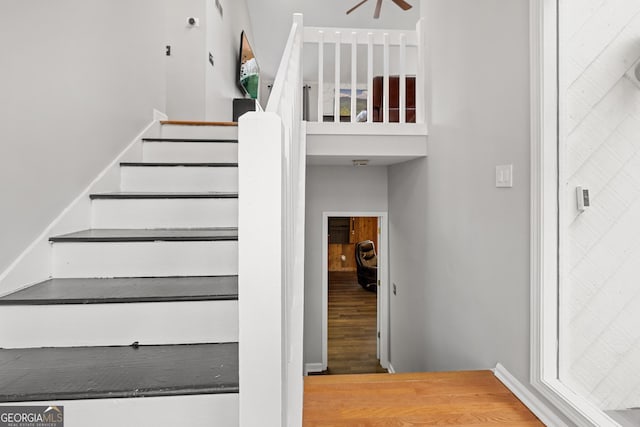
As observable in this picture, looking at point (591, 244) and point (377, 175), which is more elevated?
point (377, 175)

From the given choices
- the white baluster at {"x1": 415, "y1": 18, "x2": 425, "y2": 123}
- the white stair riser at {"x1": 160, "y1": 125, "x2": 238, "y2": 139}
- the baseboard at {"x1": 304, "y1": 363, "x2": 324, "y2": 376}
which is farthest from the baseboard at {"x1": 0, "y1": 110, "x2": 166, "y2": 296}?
the baseboard at {"x1": 304, "y1": 363, "x2": 324, "y2": 376}

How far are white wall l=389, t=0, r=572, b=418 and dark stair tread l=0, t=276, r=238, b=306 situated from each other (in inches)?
52.7

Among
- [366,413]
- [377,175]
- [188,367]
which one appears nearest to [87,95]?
[188,367]

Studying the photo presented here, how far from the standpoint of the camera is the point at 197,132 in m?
3.02

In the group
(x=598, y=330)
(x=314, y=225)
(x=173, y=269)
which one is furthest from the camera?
(x=314, y=225)

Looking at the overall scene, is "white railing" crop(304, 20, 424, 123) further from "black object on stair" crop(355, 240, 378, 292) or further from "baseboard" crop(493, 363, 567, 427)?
"black object on stair" crop(355, 240, 378, 292)

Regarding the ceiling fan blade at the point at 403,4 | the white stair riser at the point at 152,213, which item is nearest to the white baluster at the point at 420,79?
the ceiling fan blade at the point at 403,4

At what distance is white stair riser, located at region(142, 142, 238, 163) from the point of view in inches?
105

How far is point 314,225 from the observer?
4625 millimetres

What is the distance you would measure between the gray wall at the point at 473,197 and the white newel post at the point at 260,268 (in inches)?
55.5

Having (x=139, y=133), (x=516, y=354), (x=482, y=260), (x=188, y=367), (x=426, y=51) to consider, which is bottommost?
(x=516, y=354)

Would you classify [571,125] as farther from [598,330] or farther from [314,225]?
[314,225]

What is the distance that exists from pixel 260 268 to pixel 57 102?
62.1 inches

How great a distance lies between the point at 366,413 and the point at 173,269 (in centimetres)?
104
